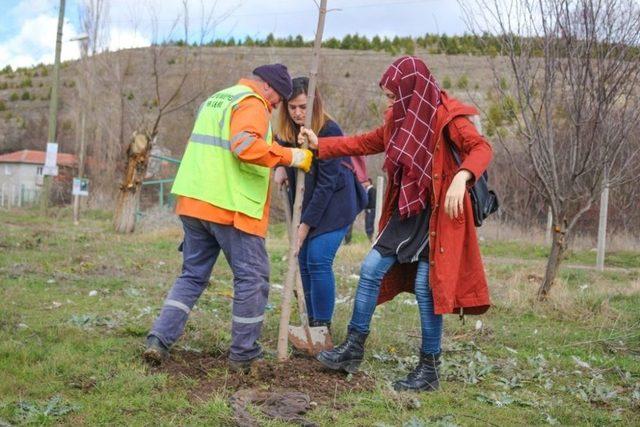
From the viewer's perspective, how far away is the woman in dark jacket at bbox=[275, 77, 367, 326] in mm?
5133

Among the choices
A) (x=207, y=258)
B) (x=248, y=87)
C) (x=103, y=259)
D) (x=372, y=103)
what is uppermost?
(x=372, y=103)

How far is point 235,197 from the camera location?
4227 millimetres

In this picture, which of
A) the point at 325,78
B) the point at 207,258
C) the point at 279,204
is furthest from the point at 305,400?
the point at 325,78

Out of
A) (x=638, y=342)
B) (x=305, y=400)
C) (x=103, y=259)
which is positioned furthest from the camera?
(x=103, y=259)

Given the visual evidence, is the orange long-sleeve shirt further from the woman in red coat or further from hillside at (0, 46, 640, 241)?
hillside at (0, 46, 640, 241)

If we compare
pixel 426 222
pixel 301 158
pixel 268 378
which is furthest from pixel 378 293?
pixel 301 158

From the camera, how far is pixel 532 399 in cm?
424

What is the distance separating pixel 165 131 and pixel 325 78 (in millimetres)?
8938

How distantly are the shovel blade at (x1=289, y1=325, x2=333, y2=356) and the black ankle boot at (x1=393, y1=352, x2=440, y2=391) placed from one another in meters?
0.72

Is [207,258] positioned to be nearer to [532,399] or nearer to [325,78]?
[532,399]

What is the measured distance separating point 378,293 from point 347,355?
42 cm

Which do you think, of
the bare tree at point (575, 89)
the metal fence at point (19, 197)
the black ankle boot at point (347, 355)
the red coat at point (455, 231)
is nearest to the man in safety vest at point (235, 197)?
the black ankle boot at point (347, 355)

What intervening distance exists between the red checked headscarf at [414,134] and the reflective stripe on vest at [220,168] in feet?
2.69

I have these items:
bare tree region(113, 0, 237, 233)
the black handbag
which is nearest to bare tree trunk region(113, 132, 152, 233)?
bare tree region(113, 0, 237, 233)
